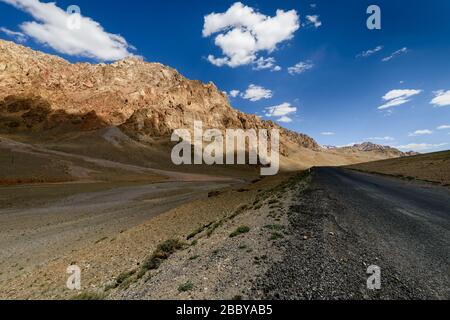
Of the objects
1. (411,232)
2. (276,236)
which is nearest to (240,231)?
(276,236)

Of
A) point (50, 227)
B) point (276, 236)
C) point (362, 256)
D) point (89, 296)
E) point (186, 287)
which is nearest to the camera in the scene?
point (186, 287)

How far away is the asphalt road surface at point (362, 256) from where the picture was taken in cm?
624

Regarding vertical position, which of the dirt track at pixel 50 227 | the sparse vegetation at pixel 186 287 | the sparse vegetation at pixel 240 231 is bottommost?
the dirt track at pixel 50 227

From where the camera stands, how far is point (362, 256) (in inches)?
323

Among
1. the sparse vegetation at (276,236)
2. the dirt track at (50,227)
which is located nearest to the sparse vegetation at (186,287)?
the sparse vegetation at (276,236)

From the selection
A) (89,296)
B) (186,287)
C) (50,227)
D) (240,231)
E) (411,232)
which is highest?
(411,232)

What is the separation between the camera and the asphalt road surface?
20.5 ft

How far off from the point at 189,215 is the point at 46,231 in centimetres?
1226

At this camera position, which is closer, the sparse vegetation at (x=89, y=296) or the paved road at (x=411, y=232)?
the paved road at (x=411, y=232)

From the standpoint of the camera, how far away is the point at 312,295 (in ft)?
19.9

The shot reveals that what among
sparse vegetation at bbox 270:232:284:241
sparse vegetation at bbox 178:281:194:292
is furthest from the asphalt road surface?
sparse vegetation at bbox 178:281:194:292

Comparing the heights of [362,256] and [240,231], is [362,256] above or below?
above

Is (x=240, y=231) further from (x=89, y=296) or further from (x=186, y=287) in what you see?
(x=89, y=296)

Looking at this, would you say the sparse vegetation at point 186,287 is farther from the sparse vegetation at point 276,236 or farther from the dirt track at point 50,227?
the dirt track at point 50,227
